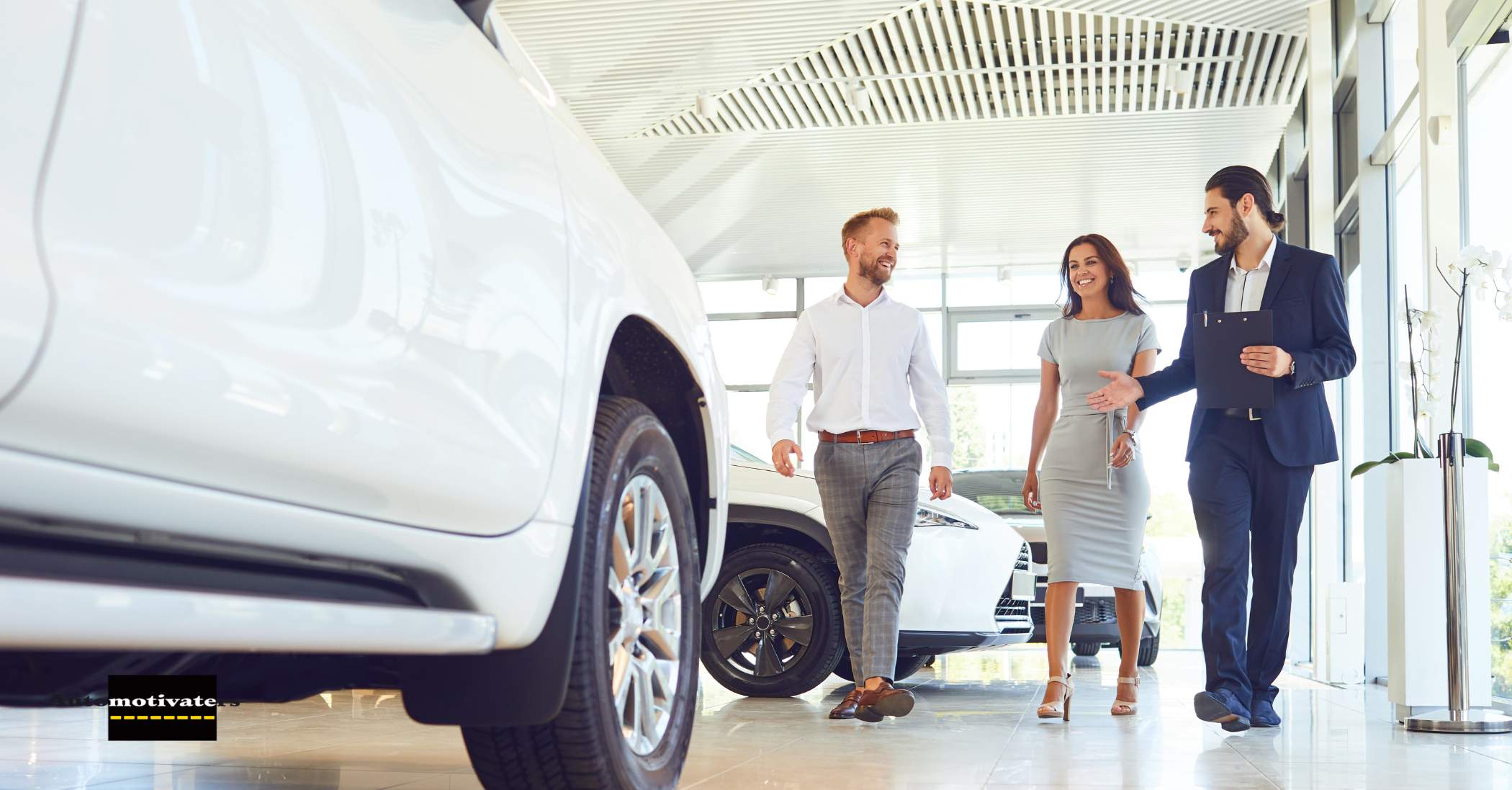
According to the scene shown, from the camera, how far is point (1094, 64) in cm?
→ 896

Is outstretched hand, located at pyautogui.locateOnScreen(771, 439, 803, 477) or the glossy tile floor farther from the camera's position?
outstretched hand, located at pyautogui.locateOnScreen(771, 439, 803, 477)

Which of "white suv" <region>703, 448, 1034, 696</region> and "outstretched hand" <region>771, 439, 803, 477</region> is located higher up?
"outstretched hand" <region>771, 439, 803, 477</region>

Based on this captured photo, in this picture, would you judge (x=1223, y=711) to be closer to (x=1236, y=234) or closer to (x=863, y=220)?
(x=1236, y=234)

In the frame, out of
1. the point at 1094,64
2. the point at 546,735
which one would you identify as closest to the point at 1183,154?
the point at 1094,64

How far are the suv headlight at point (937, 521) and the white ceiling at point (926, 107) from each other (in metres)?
3.89

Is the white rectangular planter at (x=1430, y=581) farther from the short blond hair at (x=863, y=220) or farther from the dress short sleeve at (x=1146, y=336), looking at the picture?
the short blond hair at (x=863, y=220)

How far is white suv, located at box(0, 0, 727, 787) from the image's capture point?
98cm

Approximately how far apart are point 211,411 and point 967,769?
2228mm

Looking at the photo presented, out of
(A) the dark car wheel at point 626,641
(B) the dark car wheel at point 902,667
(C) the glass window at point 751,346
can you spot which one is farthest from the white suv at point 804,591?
(C) the glass window at point 751,346

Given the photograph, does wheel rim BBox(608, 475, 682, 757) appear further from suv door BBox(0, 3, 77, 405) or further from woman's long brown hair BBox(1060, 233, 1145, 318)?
woman's long brown hair BBox(1060, 233, 1145, 318)

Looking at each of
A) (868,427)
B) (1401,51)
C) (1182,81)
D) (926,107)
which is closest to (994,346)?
(926,107)

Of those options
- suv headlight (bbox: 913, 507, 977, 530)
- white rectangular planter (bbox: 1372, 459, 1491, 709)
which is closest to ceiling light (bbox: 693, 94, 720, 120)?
suv headlight (bbox: 913, 507, 977, 530)

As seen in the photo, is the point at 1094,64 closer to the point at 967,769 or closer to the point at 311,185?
the point at 967,769

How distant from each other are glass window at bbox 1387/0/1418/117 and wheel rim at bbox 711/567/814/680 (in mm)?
3575
